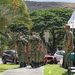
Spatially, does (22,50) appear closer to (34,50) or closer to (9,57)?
(34,50)

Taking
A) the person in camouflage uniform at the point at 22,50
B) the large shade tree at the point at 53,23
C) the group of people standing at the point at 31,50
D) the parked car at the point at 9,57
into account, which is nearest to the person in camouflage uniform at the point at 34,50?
the group of people standing at the point at 31,50

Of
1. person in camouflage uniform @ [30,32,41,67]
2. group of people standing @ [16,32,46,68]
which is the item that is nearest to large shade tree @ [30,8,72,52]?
group of people standing @ [16,32,46,68]

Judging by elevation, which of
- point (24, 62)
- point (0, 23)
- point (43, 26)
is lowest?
point (24, 62)

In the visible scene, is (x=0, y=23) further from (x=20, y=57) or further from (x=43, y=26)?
(x=43, y=26)

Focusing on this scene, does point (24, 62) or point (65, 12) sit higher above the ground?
point (65, 12)

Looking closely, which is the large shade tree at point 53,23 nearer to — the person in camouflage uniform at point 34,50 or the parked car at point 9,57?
the parked car at point 9,57

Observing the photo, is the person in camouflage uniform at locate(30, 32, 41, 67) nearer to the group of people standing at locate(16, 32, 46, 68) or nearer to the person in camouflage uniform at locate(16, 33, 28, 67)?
the group of people standing at locate(16, 32, 46, 68)

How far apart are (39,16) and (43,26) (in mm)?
2063

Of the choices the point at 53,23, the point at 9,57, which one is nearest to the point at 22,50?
the point at 9,57

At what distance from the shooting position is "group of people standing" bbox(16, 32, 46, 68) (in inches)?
709

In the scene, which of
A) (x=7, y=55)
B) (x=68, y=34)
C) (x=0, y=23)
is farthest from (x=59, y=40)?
(x=68, y=34)

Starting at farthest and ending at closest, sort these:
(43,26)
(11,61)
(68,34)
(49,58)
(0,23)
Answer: (43,26), (11,61), (49,58), (0,23), (68,34)

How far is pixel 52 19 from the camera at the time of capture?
6206 cm

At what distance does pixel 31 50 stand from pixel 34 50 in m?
0.16
